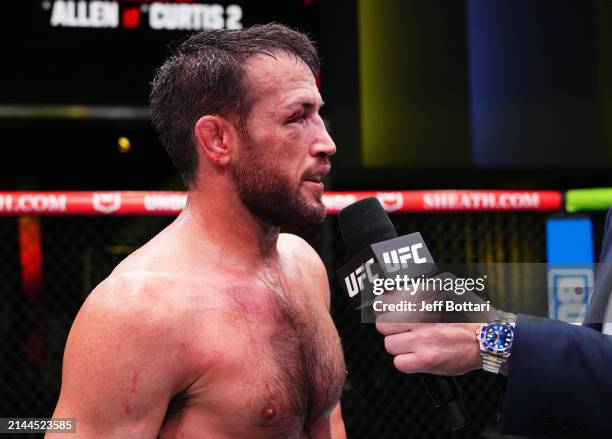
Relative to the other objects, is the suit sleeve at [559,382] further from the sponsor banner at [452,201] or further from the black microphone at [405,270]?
the sponsor banner at [452,201]

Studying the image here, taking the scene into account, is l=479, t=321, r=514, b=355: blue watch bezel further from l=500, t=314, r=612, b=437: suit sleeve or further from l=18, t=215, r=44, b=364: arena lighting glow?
l=18, t=215, r=44, b=364: arena lighting glow

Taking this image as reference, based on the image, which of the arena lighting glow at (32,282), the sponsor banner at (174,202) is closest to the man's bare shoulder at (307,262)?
the sponsor banner at (174,202)

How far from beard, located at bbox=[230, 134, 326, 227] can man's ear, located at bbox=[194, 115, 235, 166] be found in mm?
30

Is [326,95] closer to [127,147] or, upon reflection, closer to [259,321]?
[127,147]

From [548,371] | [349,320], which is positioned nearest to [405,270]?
[548,371]

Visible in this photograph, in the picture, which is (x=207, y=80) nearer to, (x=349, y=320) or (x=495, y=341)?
(x=495, y=341)

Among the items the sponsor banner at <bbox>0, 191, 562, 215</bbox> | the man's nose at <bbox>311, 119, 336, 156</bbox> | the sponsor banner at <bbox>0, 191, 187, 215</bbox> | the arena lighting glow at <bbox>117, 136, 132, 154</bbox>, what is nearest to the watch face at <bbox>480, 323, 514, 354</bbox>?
the man's nose at <bbox>311, 119, 336, 156</bbox>

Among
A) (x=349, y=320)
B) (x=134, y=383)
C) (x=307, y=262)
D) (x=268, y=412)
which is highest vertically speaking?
(x=307, y=262)

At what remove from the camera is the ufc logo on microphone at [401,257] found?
157 centimetres

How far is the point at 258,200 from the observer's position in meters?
1.80

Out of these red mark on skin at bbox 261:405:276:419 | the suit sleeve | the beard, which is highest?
the beard

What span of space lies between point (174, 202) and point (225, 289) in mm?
1118

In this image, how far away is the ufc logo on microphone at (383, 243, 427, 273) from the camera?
5.15 ft

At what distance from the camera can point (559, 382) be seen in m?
1.62
